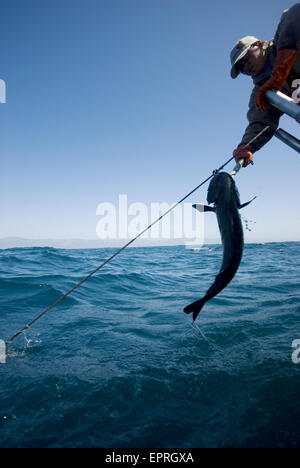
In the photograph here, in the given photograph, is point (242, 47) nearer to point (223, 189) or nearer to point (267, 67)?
point (267, 67)

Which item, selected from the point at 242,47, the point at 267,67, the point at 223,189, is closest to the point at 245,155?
the point at 223,189

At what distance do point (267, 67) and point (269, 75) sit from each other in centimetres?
19

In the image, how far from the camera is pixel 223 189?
3.58 m

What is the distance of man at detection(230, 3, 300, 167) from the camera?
121 inches

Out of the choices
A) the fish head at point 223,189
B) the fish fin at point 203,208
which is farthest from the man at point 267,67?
the fish fin at point 203,208

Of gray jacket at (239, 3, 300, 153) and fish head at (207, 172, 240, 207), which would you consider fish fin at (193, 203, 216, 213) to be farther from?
gray jacket at (239, 3, 300, 153)

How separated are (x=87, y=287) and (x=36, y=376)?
6.86 m

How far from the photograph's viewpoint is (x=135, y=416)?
2.61m

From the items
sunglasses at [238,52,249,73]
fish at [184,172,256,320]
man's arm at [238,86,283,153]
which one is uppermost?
sunglasses at [238,52,249,73]

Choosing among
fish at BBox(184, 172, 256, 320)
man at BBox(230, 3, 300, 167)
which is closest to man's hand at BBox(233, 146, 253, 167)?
man at BBox(230, 3, 300, 167)

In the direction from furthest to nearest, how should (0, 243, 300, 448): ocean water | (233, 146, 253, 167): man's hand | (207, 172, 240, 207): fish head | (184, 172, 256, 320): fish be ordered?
(233, 146, 253, 167): man's hand < (207, 172, 240, 207): fish head < (184, 172, 256, 320): fish < (0, 243, 300, 448): ocean water

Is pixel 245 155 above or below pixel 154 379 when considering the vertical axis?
above

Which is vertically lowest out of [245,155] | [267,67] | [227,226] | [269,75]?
[227,226]

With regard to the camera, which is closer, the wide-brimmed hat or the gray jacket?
the gray jacket
